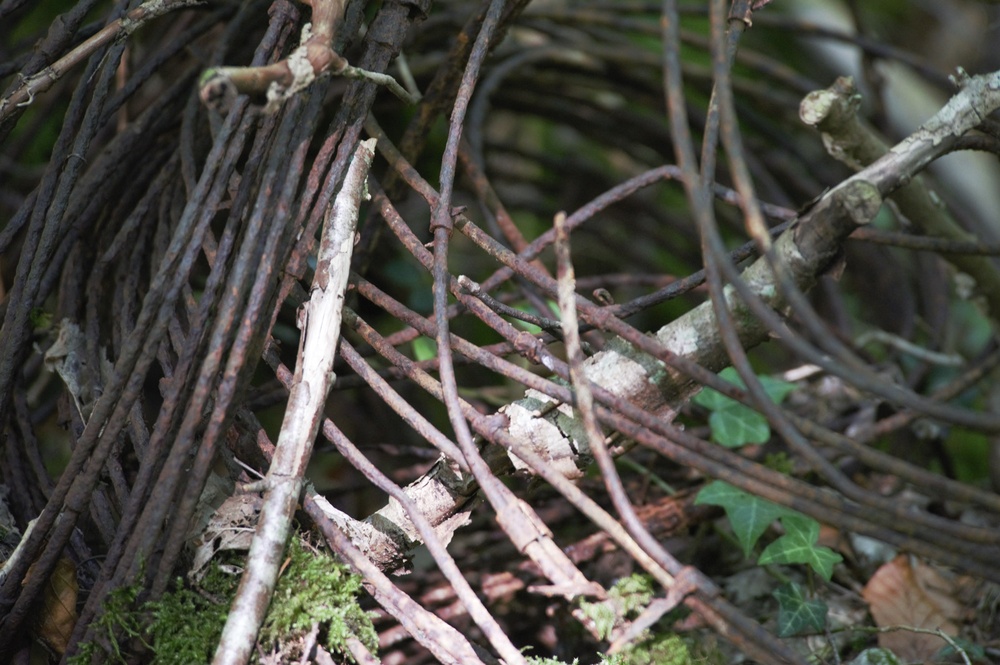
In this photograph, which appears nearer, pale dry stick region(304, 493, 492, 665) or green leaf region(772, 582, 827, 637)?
pale dry stick region(304, 493, 492, 665)

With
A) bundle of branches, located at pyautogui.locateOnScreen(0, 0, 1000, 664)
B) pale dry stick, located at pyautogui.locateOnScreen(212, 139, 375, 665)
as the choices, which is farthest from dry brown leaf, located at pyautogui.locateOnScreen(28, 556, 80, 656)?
pale dry stick, located at pyautogui.locateOnScreen(212, 139, 375, 665)

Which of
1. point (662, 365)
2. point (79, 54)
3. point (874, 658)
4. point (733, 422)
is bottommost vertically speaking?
point (874, 658)

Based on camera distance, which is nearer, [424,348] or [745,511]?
[745,511]

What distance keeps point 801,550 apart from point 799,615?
0.08m

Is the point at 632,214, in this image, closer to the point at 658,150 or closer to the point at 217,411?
the point at 658,150

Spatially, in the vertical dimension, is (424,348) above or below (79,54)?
below

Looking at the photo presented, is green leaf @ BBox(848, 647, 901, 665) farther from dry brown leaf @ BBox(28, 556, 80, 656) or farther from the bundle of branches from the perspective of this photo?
dry brown leaf @ BBox(28, 556, 80, 656)

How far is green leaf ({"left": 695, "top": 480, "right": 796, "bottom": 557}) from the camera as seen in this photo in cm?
94

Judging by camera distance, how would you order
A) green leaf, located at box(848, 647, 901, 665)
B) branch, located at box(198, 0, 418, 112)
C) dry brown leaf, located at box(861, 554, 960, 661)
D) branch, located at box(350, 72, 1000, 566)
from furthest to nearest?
dry brown leaf, located at box(861, 554, 960, 661)
green leaf, located at box(848, 647, 901, 665)
branch, located at box(350, 72, 1000, 566)
branch, located at box(198, 0, 418, 112)

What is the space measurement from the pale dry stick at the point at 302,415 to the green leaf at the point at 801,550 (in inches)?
22.7

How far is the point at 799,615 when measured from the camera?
0.90m

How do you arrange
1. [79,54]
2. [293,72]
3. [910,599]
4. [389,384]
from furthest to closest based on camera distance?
[910,599] → [389,384] → [79,54] → [293,72]

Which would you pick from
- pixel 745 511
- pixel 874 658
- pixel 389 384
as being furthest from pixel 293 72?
pixel 874 658

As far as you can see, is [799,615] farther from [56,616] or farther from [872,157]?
[56,616]
